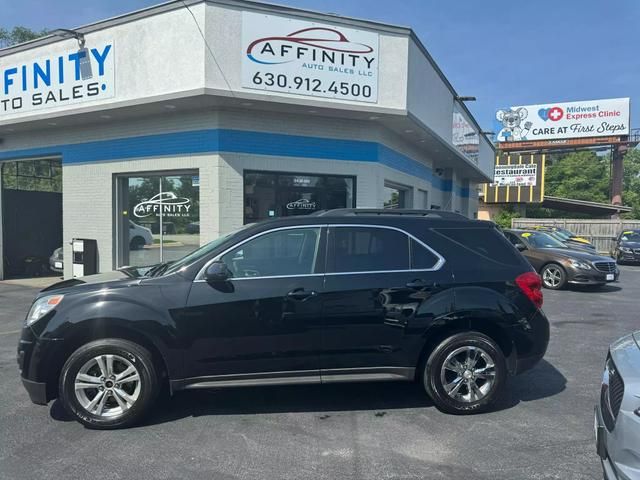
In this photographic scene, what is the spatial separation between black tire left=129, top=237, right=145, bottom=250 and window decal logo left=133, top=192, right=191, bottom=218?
0.58 meters

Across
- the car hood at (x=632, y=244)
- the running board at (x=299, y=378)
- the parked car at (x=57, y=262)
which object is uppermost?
the car hood at (x=632, y=244)

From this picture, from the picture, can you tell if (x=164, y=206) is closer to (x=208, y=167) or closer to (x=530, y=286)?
(x=208, y=167)

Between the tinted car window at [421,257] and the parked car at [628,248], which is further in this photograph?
the parked car at [628,248]

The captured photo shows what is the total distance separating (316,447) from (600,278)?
1060cm

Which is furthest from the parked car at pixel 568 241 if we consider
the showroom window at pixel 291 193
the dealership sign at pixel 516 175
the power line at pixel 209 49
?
the dealership sign at pixel 516 175

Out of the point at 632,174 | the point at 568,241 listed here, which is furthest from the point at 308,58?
the point at 632,174

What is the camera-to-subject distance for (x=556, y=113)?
47094 mm

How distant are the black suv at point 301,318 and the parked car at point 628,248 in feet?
62.6

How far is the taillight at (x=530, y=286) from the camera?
4.37m

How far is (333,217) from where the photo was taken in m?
4.45

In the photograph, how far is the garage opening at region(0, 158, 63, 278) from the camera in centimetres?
1336

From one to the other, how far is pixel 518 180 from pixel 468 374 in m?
36.9

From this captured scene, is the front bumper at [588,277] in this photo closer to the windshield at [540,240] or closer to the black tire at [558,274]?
the black tire at [558,274]

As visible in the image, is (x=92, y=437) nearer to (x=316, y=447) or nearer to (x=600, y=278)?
(x=316, y=447)
